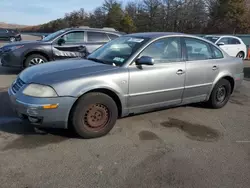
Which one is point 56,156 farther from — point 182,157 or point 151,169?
point 182,157

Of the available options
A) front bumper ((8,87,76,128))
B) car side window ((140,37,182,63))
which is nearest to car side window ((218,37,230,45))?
car side window ((140,37,182,63))

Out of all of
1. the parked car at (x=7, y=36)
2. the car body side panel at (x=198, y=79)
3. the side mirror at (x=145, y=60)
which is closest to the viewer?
the side mirror at (x=145, y=60)

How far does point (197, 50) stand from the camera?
4.62 m

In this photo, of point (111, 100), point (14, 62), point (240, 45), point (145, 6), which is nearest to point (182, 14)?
point (145, 6)

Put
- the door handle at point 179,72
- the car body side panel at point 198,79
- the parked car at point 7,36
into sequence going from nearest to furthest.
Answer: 1. the door handle at point 179,72
2. the car body side panel at point 198,79
3. the parked car at point 7,36

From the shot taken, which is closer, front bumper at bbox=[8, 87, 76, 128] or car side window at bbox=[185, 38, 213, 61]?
front bumper at bbox=[8, 87, 76, 128]

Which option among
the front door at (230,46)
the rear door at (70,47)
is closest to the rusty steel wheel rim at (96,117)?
the rear door at (70,47)

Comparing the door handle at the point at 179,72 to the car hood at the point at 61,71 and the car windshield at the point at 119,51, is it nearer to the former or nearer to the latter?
the car windshield at the point at 119,51

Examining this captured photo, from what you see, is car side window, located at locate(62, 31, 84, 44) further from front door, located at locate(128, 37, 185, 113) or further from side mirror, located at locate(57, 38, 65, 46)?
front door, located at locate(128, 37, 185, 113)

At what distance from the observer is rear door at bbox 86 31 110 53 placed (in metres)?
8.35

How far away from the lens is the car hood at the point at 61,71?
10.9 feet

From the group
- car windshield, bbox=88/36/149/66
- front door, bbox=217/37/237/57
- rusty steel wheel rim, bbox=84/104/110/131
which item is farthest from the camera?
front door, bbox=217/37/237/57

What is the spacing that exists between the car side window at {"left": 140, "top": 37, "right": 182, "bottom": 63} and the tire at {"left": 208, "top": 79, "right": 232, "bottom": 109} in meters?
1.23

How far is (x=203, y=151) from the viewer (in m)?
3.33
